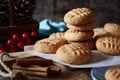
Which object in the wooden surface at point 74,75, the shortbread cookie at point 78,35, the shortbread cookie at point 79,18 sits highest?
the shortbread cookie at point 79,18

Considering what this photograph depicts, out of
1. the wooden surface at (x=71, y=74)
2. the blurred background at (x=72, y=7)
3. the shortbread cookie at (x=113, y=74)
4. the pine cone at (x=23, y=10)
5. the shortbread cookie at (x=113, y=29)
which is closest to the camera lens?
the shortbread cookie at (x=113, y=74)

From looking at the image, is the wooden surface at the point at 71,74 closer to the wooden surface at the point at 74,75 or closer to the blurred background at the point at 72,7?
the wooden surface at the point at 74,75

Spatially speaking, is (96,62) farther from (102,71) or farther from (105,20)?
(105,20)

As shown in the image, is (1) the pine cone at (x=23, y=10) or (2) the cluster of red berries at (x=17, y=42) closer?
(2) the cluster of red berries at (x=17, y=42)

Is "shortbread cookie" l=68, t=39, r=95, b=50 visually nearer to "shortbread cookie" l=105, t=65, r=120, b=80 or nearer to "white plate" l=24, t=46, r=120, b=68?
"white plate" l=24, t=46, r=120, b=68

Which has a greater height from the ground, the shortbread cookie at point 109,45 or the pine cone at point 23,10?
the pine cone at point 23,10

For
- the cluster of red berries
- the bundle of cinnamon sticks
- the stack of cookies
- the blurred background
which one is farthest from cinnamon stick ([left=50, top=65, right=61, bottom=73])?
the blurred background

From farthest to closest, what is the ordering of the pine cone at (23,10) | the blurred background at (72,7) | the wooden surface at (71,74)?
the blurred background at (72,7)
the pine cone at (23,10)
the wooden surface at (71,74)

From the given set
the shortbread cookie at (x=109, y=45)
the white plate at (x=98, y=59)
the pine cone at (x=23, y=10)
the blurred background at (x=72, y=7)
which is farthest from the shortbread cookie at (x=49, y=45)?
the blurred background at (x=72, y=7)
